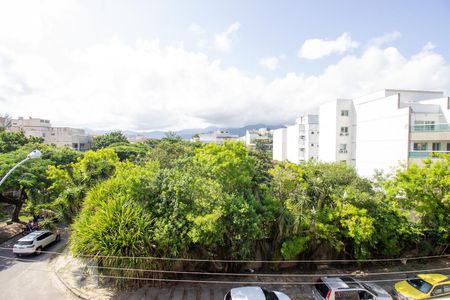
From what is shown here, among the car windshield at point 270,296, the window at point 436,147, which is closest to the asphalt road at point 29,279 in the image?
the car windshield at point 270,296

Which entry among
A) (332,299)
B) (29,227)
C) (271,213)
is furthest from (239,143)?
(29,227)

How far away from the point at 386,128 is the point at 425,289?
626 inches

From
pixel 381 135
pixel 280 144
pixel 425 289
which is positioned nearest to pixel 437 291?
pixel 425 289

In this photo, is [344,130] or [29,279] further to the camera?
[344,130]

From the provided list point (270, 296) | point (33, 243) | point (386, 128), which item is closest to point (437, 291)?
point (270, 296)

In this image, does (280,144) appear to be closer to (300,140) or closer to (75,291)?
(300,140)

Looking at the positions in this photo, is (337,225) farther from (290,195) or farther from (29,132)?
(29,132)

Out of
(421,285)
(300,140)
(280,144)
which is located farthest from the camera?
(280,144)

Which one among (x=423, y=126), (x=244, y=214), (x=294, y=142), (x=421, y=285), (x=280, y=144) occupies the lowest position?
(x=421, y=285)

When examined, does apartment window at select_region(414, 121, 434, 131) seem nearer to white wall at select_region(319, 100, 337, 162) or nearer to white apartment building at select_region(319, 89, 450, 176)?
white apartment building at select_region(319, 89, 450, 176)

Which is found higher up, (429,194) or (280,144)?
(280,144)

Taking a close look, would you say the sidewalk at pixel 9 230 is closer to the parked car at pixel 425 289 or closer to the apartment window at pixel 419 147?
the parked car at pixel 425 289

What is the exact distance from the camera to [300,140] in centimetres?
3988

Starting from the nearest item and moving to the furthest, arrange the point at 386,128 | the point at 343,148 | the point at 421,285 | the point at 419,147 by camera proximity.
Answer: the point at 421,285 < the point at 419,147 < the point at 386,128 < the point at 343,148
